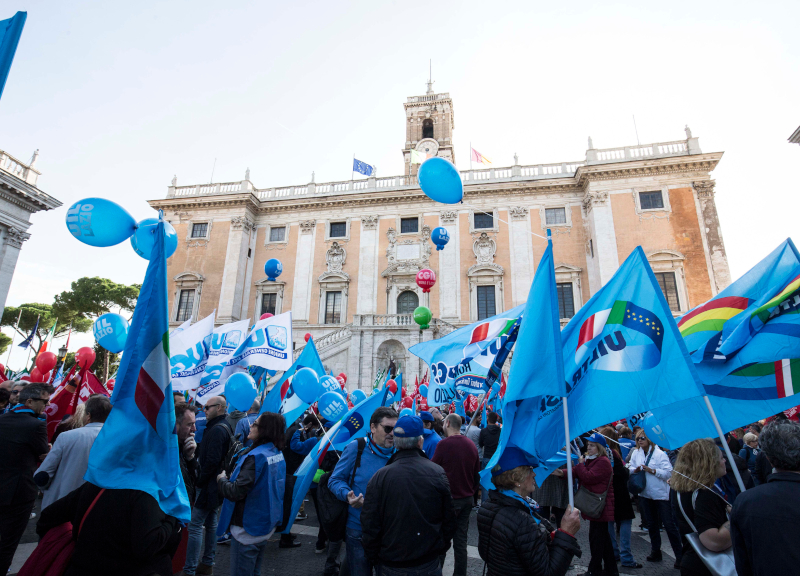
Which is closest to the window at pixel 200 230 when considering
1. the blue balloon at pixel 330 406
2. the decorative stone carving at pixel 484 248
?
the decorative stone carving at pixel 484 248

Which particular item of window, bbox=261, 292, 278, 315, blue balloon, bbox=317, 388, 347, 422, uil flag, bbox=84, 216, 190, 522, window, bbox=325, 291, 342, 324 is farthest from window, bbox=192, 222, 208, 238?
uil flag, bbox=84, 216, 190, 522

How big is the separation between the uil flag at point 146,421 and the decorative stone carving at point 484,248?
23438 mm

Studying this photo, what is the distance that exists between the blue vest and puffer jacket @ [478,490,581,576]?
2.04m

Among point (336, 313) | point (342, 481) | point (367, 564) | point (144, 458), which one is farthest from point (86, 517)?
point (336, 313)

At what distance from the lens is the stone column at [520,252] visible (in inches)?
963

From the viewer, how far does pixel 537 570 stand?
8.09 ft

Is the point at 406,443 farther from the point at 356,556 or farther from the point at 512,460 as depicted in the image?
the point at 356,556

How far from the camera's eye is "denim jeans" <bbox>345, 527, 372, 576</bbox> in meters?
3.58

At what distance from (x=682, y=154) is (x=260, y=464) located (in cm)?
2805

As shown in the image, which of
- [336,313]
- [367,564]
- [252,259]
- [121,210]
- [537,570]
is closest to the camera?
[537,570]

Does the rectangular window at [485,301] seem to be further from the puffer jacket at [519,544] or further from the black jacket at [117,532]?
the black jacket at [117,532]

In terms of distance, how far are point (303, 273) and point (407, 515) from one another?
2526 centimetres

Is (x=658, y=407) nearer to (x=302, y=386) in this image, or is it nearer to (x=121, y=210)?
(x=302, y=386)

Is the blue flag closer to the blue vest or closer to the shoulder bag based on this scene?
the blue vest
